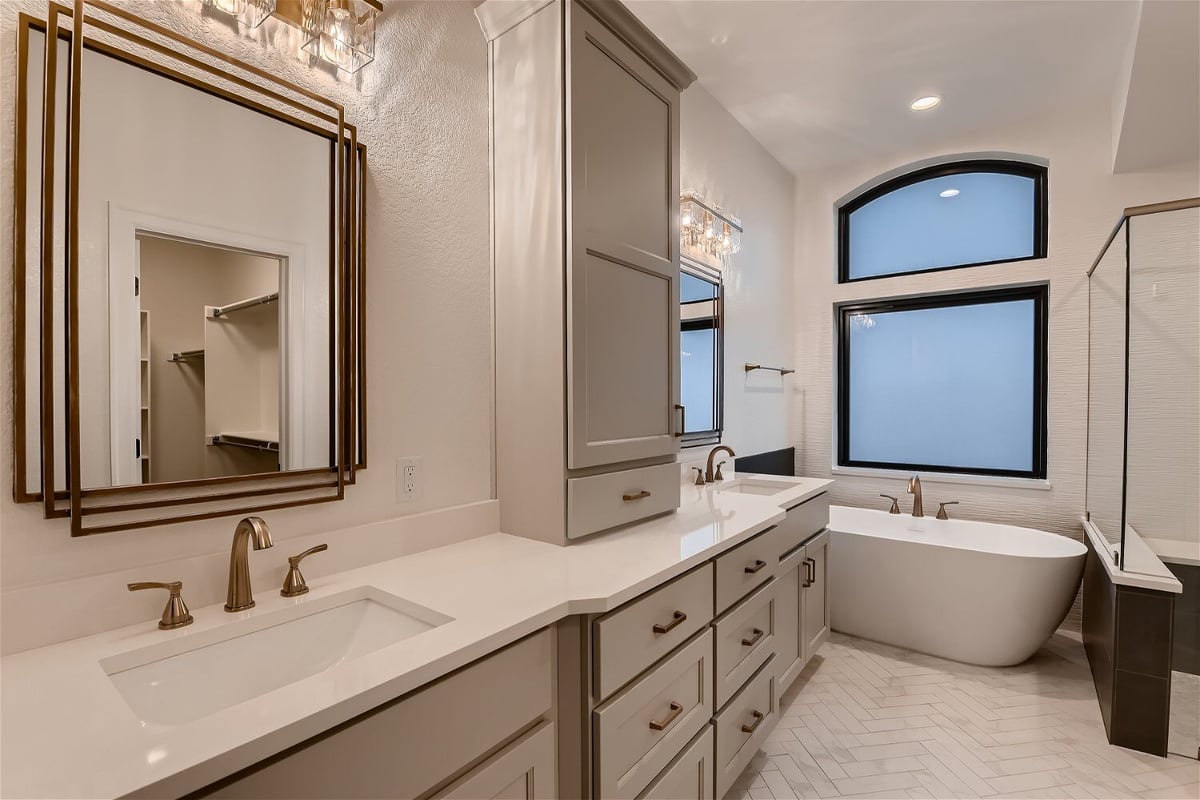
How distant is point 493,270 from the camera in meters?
1.65

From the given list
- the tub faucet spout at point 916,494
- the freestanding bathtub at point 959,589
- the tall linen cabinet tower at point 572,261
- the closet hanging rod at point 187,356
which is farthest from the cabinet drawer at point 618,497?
the tub faucet spout at point 916,494

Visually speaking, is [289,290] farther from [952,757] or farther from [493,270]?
[952,757]

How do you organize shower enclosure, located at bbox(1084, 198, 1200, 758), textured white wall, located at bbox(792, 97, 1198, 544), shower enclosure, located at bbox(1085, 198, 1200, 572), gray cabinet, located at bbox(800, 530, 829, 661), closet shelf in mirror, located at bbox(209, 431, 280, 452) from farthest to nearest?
textured white wall, located at bbox(792, 97, 1198, 544), gray cabinet, located at bbox(800, 530, 829, 661), shower enclosure, located at bbox(1085, 198, 1200, 572), shower enclosure, located at bbox(1084, 198, 1200, 758), closet shelf in mirror, located at bbox(209, 431, 280, 452)

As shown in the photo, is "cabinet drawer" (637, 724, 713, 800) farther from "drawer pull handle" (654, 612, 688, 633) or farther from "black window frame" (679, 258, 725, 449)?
"black window frame" (679, 258, 725, 449)

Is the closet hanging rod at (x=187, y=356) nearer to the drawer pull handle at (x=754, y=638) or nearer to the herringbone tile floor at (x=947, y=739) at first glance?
the drawer pull handle at (x=754, y=638)

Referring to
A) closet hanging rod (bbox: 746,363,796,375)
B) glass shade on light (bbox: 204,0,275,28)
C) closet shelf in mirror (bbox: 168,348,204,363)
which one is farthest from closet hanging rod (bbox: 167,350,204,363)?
closet hanging rod (bbox: 746,363,796,375)

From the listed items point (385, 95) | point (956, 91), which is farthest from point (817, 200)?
point (385, 95)

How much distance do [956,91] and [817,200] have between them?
1.04 metres

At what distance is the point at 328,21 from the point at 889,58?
7.88 feet

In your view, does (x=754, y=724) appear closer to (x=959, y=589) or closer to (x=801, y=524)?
(x=801, y=524)

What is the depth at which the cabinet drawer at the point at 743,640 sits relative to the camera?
1569mm

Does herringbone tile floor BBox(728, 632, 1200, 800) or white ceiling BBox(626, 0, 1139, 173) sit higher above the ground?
white ceiling BBox(626, 0, 1139, 173)

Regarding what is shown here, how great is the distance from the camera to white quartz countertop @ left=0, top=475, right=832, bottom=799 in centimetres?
61

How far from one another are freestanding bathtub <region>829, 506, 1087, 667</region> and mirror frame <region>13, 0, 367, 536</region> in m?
2.35
